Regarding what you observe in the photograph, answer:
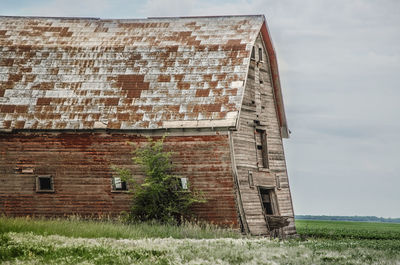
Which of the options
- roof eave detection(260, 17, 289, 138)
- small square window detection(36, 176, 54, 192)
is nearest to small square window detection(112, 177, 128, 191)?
small square window detection(36, 176, 54, 192)

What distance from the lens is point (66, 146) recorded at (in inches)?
1258

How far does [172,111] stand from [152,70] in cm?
287

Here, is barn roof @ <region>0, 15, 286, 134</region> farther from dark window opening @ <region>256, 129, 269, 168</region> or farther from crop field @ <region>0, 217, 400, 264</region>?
crop field @ <region>0, 217, 400, 264</region>

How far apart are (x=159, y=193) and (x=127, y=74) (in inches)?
254

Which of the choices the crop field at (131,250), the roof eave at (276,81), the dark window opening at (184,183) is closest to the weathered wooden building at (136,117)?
the dark window opening at (184,183)

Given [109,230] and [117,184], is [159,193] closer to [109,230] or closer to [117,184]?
[117,184]

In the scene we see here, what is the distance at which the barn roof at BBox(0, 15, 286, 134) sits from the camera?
1254 inches

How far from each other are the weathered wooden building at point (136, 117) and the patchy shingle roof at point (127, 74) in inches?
1.9

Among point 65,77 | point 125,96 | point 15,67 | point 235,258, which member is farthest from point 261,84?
point 235,258

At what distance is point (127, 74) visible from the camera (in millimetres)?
33781

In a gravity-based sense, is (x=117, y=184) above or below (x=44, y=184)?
below

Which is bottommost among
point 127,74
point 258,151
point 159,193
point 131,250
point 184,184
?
point 131,250

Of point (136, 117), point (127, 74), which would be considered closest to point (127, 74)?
point (127, 74)

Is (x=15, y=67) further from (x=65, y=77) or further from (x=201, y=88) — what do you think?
(x=201, y=88)
